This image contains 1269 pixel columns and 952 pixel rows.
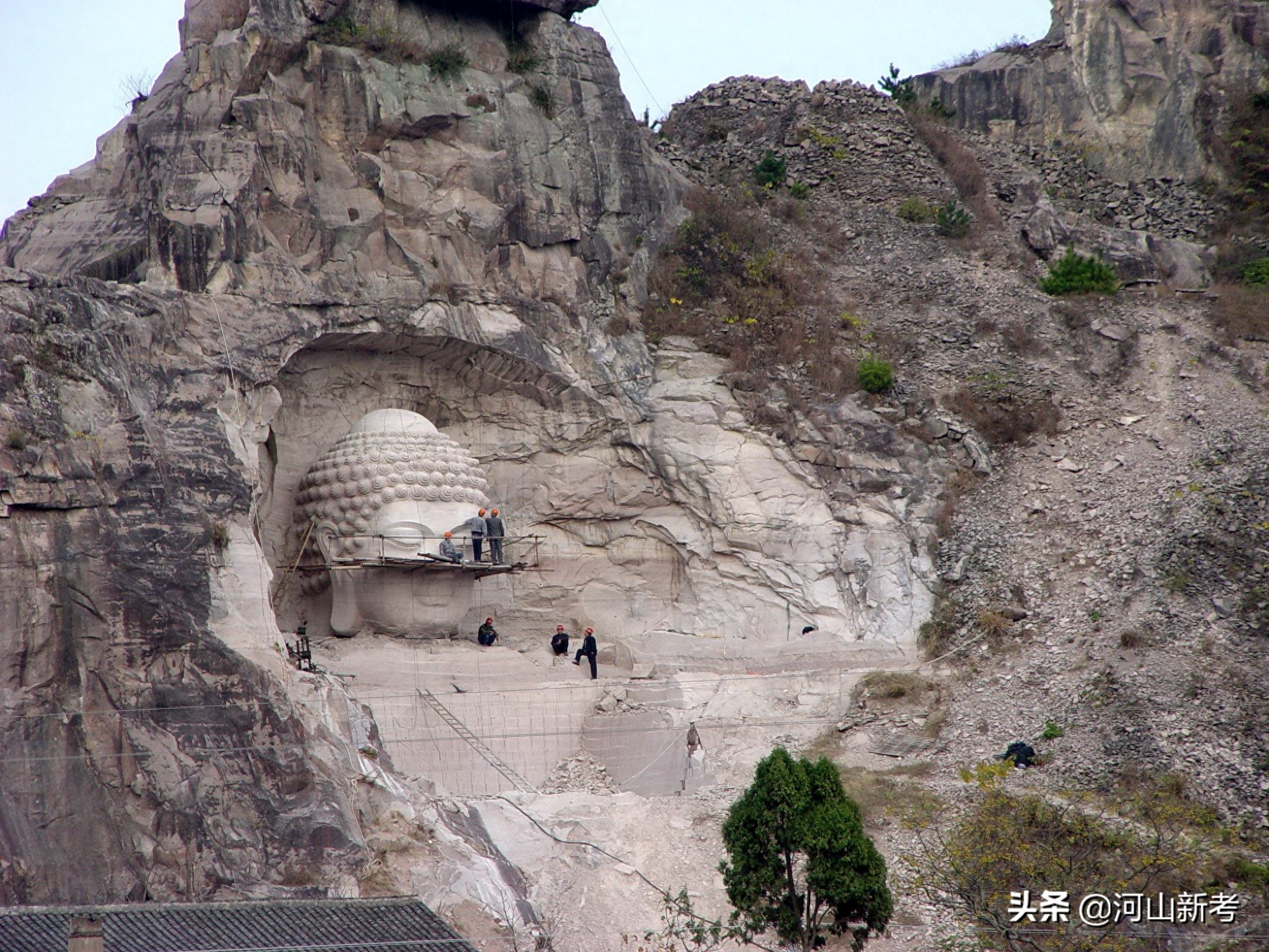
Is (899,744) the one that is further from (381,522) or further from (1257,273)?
(1257,273)

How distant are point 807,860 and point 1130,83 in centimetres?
2115

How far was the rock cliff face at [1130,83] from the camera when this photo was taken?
3162 cm

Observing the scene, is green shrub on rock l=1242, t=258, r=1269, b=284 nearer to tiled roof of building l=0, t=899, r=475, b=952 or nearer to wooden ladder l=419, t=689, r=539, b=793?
wooden ladder l=419, t=689, r=539, b=793

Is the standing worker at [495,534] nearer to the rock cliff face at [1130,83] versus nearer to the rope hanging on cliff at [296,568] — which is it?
the rope hanging on cliff at [296,568]

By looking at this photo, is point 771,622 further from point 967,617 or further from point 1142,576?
point 1142,576

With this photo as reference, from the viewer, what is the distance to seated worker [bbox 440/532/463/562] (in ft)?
71.3

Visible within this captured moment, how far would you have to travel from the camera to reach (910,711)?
2094 cm

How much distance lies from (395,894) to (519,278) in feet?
34.4

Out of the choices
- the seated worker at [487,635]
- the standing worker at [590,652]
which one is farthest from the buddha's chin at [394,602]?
the standing worker at [590,652]

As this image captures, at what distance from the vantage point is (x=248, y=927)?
14.6 meters

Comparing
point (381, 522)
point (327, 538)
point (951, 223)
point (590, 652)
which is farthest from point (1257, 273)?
point (327, 538)

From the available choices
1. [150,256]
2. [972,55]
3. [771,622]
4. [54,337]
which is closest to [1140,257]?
[972,55]

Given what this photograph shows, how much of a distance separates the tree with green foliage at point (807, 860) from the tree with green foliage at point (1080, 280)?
14.1 meters

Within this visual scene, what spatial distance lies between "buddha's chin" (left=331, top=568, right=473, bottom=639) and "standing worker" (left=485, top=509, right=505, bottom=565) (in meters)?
0.70
